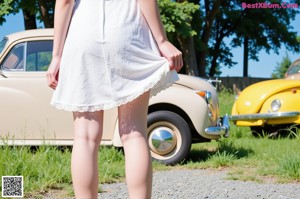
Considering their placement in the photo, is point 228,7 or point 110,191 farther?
point 228,7

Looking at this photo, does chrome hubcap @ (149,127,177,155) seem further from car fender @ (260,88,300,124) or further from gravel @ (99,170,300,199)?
car fender @ (260,88,300,124)

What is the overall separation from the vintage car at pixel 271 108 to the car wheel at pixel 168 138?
264cm

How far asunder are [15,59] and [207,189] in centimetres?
309

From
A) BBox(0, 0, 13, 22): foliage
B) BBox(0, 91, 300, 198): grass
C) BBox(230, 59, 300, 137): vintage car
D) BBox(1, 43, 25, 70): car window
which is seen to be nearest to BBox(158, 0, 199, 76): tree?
BBox(0, 0, 13, 22): foliage

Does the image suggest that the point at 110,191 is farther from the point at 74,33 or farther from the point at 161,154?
the point at 74,33

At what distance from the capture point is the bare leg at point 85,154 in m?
2.27

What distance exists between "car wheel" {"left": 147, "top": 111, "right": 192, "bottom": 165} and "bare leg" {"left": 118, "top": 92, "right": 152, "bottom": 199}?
154 inches

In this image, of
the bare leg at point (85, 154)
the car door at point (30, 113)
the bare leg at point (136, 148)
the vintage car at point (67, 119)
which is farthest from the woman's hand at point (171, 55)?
the car door at point (30, 113)

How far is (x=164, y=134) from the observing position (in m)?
6.25

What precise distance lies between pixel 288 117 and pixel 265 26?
22999 millimetres

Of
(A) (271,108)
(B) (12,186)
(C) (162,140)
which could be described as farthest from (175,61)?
(A) (271,108)

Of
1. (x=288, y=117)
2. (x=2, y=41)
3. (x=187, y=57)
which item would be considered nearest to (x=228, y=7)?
(x=187, y=57)

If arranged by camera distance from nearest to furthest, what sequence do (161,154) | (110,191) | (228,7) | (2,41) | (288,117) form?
(110,191)
(161,154)
(2,41)
(288,117)
(228,7)

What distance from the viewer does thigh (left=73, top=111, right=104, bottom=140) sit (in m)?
2.29
